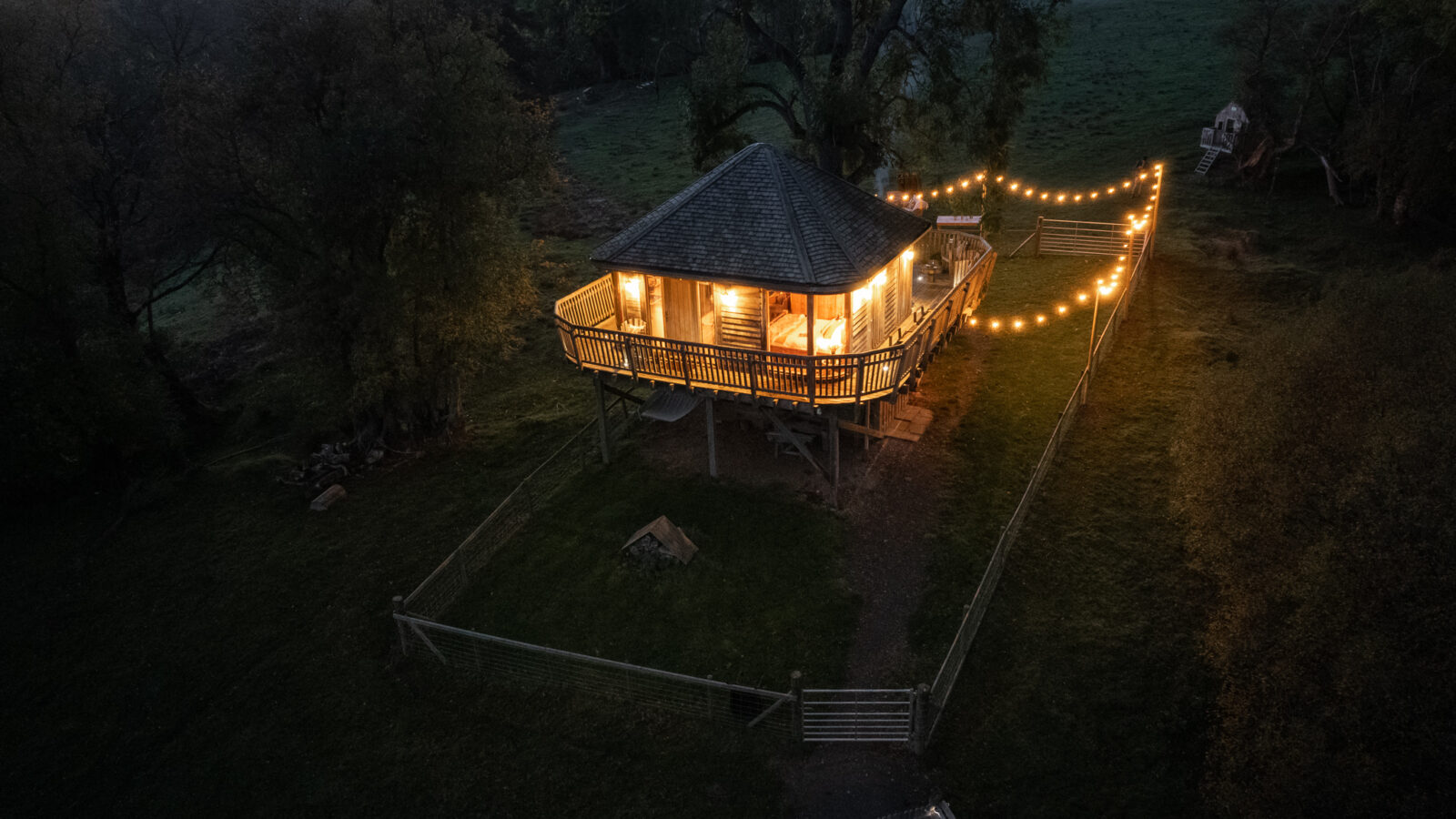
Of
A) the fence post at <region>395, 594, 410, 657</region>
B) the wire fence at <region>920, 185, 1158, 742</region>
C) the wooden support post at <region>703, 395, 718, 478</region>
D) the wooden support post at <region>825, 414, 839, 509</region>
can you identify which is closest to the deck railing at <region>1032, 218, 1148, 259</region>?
the wire fence at <region>920, 185, 1158, 742</region>

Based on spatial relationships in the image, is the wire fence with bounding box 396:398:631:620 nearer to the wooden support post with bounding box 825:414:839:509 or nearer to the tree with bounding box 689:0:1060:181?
the wooden support post with bounding box 825:414:839:509

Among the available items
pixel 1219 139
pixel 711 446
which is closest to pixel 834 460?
pixel 711 446

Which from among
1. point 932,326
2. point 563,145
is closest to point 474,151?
point 932,326

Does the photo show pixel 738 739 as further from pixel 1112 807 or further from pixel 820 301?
pixel 820 301

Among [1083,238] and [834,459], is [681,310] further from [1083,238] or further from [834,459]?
[1083,238]

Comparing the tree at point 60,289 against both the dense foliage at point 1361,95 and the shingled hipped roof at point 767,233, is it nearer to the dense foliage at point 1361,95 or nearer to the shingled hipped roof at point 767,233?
the shingled hipped roof at point 767,233

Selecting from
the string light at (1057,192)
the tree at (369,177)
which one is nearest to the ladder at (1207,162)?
the string light at (1057,192)
